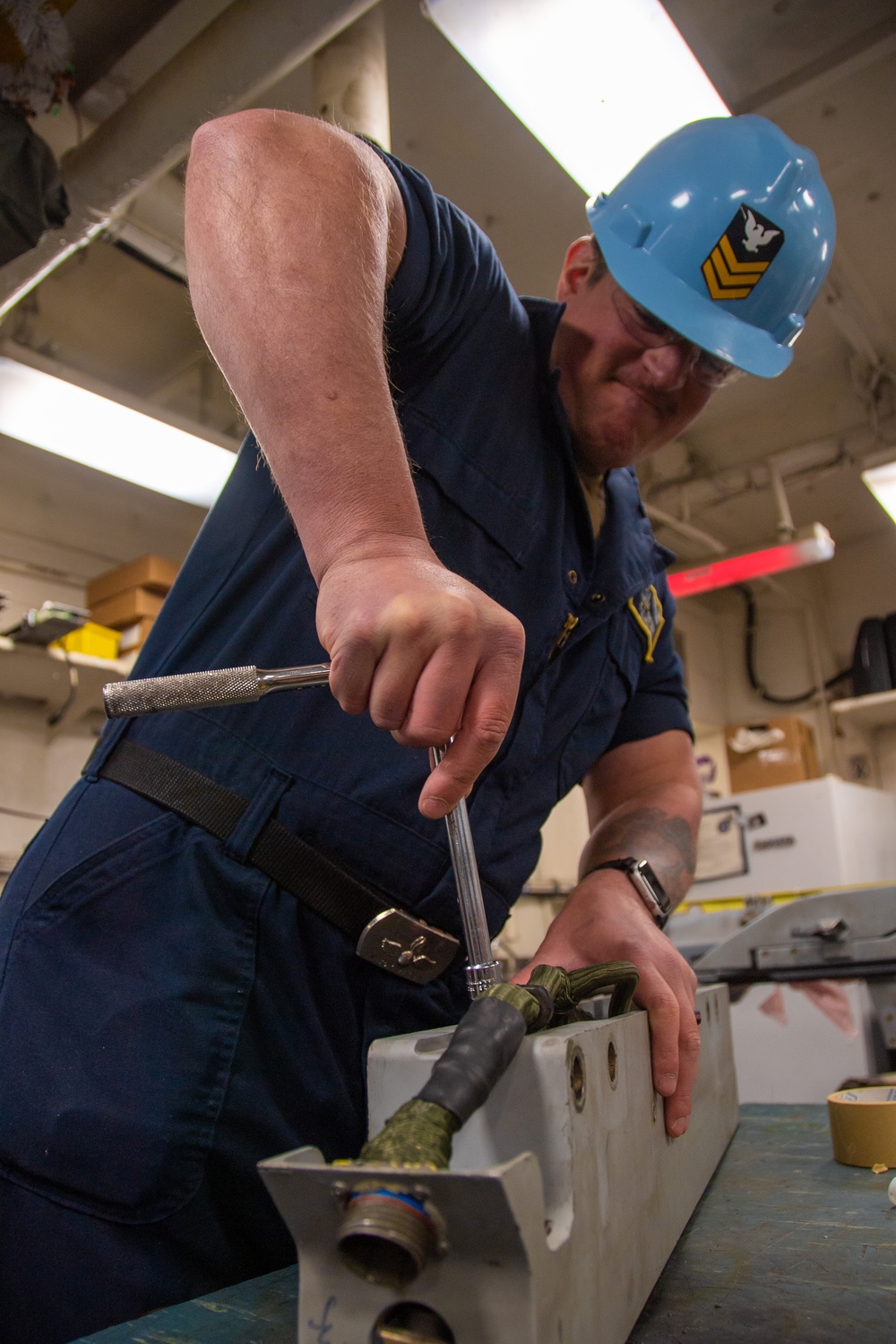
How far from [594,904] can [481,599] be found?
52 centimetres

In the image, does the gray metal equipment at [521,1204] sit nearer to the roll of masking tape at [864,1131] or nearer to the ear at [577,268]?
the roll of masking tape at [864,1131]

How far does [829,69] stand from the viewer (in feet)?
7.43

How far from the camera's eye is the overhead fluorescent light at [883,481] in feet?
10.2

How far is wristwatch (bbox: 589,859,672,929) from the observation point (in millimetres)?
955

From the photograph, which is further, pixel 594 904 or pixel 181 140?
pixel 181 140

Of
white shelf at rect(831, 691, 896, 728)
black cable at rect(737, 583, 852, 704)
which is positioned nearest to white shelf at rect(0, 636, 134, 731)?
white shelf at rect(831, 691, 896, 728)

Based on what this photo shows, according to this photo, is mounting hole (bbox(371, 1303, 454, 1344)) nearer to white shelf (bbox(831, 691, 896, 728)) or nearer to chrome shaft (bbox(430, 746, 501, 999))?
chrome shaft (bbox(430, 746, 501, 999))

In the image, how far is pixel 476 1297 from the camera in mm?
359

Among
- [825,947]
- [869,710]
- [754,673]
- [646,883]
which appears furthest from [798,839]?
[646,883]

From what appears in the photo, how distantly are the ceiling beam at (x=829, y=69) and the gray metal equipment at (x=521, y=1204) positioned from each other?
2558 mm

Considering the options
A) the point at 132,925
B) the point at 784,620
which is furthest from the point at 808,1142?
the point at 784,620

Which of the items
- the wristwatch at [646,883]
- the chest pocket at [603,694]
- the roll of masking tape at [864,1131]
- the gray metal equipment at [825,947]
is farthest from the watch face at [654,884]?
the gray metal equipment at [825,947]

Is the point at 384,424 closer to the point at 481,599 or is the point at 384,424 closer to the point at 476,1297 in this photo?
the point at 481,599

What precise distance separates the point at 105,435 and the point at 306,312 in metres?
2.16
